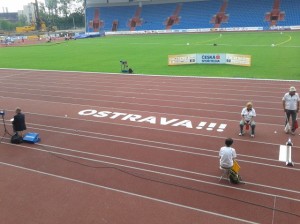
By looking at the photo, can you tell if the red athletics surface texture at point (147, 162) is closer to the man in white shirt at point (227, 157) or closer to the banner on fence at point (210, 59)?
the man in white shirt at point (227, 157)

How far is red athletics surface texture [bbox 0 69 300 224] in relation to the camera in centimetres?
685

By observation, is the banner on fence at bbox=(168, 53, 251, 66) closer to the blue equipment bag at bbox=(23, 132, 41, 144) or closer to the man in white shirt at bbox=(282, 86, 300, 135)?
the man in white shirt at bbox=(282, 86, 300, 135)

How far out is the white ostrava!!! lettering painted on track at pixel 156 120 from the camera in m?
11.9

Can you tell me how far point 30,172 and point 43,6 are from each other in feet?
416

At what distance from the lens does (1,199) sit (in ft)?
24.5

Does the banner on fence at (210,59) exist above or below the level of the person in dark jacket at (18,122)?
above

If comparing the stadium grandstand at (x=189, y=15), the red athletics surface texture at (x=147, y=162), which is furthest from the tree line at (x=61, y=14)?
the red athletics surface texture at (x=147, y=162)

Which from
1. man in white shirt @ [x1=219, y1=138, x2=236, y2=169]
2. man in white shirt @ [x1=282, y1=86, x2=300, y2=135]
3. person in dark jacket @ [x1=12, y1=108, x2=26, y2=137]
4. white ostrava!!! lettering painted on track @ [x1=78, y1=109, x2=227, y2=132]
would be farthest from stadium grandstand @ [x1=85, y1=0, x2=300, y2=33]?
man in white shirt @ [x1=219, y1=138, x2=236, y2=169]

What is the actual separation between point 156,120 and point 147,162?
383cm

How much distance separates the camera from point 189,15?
6400cm

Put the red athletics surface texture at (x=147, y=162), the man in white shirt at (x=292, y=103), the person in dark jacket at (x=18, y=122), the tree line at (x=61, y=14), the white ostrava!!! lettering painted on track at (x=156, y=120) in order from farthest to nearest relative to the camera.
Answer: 1. the tree line at (x=61, y=14)
2. the white ostrava!!! lettering painted on track at (x=156, y=120)
3. the person in dark jacket at (x=18, y=122)
4. the man in white shirt at (x=292, y=103)
5. the red athletics surface texture at (x=147, y=162)

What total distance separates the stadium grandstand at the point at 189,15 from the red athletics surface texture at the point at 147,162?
43.7 meters

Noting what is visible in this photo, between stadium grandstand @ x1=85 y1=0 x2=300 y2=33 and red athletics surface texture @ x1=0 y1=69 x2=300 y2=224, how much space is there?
A: 143 ft

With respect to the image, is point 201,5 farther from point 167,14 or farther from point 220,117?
point 220,117
